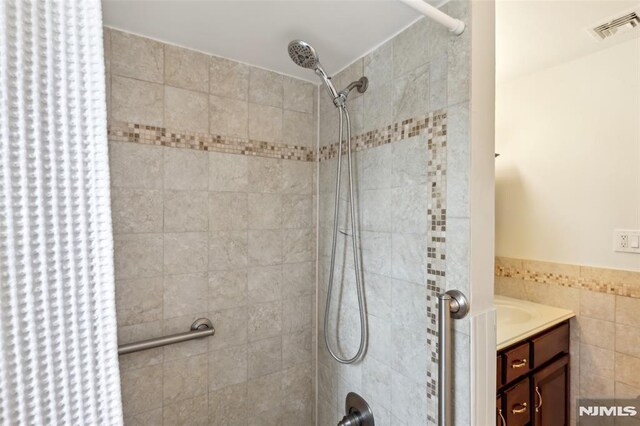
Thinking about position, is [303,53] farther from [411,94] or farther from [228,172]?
[228,172]

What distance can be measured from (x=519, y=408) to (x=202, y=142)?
6.49 ft

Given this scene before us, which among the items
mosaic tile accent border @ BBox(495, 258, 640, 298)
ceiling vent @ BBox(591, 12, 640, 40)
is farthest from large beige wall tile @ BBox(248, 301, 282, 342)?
ceiling vent @ BBox(591, 12, 640, 40)

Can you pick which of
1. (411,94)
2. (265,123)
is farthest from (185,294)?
(411,94)

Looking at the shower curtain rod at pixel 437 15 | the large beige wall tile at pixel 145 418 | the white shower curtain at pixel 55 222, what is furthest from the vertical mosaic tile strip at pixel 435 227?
the large beige wall tile at pixel 145 418

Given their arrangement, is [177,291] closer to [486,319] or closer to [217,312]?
[217,312]

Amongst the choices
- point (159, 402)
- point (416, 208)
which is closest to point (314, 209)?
point (416, 208)

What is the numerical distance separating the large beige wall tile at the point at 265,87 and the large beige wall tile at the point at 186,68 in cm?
21

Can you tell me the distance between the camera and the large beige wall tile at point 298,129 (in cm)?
159

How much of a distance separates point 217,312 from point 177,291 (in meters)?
0.21

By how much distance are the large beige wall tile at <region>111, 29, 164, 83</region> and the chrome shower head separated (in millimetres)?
575

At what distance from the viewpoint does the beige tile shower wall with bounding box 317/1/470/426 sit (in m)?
0.97

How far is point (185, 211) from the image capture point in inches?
52.4

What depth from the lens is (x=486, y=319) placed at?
97 centimetres

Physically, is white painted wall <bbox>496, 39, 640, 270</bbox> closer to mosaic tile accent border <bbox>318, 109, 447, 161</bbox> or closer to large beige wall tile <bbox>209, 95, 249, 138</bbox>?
mosaic tile accent border <bbox>318, 109, 447, 161</bbox>
